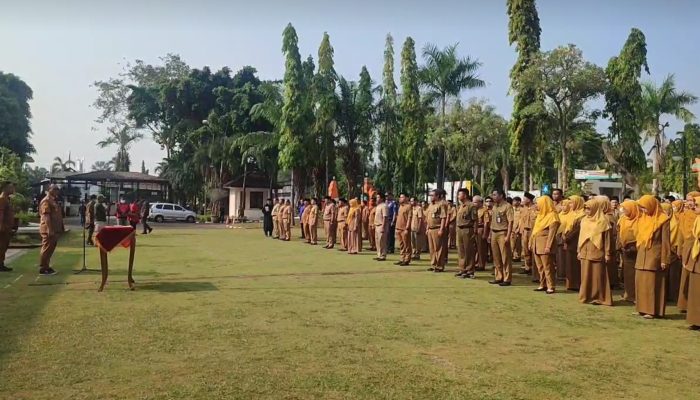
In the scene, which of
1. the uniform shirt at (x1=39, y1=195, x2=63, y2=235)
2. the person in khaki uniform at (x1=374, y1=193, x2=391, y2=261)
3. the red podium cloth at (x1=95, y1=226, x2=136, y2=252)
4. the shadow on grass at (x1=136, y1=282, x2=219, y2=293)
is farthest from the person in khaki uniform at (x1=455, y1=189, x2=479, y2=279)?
the uniform shirt at (x1=39, y1=195, x2=63, y2=235)

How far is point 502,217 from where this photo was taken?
435 inches

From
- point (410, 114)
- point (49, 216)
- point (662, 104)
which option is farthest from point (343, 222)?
point (662, 104)

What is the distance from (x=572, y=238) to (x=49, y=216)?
938 cm

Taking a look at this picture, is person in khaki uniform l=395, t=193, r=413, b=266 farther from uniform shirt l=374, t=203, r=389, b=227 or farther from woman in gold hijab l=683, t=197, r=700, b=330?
woman in gold hijab l=683, t=197, r=700, b=330

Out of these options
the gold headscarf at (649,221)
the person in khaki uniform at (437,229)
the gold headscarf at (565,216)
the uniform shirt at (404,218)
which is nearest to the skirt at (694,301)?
the gold headscarf at (649,221)

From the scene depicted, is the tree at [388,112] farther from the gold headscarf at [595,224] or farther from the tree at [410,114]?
the gold headscarf at [595,224]

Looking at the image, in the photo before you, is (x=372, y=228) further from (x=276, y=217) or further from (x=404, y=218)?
(x=276, y=217)

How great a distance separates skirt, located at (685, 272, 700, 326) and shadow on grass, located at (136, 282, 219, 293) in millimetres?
6530

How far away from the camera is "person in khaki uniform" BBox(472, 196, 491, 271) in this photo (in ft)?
→ 42.7

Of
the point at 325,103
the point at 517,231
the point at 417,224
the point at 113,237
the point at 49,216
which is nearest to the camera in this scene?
the point at 113,237

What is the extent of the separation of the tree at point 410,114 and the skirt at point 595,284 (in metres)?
18.8

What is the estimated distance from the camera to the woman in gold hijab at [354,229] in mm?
17094

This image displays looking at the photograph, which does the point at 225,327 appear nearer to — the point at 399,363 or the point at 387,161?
the point at 399,363

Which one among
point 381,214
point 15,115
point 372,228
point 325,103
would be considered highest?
point 15,115
